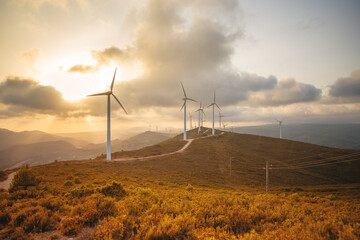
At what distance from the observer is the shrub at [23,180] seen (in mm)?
15692

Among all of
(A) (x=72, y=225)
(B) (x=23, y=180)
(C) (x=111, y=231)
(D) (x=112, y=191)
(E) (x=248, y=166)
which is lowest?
(E) (x=248, y=166)

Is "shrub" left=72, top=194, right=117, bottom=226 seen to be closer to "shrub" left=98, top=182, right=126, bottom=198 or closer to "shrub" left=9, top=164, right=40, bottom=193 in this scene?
"shrub" left=98, top=182, right=126, bottom=198

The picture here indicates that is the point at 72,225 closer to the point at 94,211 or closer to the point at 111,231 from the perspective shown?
the point at 94,211

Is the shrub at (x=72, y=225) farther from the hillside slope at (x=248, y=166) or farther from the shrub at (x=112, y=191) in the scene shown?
the hillside slope at (x=248, y=166)

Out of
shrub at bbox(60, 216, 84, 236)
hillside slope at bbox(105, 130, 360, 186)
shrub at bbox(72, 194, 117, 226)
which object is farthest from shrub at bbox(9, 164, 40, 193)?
hillside slope at bbox(105, 130, 360, 186)

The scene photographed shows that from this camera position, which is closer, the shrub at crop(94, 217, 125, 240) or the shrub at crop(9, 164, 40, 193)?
the shrub at crop(94, 217, 125, 240)

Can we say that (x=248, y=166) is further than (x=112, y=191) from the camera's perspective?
Yes

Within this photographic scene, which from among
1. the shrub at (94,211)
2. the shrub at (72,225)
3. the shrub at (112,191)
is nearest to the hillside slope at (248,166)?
the shrub at (112,191)

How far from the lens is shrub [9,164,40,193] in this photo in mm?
15692

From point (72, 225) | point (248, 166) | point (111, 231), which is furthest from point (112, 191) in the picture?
point (248, 166)

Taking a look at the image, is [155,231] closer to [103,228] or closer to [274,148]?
[103,228]

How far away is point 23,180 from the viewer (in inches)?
644

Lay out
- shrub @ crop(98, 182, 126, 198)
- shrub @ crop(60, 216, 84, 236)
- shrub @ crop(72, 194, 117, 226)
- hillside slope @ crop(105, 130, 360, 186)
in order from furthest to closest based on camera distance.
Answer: hillside slope @ crop(105, 130, 360, 186) < shrub @ crop(98, 182, 126, 198) < shrub @ crop(72, 194, 117, 226) < shrub @ crop(60, 216, 84, 236)

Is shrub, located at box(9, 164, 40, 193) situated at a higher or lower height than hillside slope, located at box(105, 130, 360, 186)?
higher
